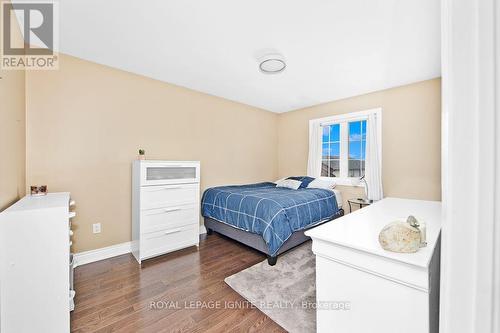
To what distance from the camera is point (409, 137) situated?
10.4 ft

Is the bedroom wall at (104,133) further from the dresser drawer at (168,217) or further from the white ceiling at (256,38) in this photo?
the dresser drawer at (168,217)

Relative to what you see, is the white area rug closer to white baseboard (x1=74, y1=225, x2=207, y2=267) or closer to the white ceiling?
white baseboard (x1=74, y1=225, x2=207, y2=267)

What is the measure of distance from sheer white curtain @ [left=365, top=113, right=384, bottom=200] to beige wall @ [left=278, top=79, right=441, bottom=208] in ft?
0.33

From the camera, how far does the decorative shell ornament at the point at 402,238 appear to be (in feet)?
2.81

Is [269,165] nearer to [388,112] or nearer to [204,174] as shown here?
[204,174]

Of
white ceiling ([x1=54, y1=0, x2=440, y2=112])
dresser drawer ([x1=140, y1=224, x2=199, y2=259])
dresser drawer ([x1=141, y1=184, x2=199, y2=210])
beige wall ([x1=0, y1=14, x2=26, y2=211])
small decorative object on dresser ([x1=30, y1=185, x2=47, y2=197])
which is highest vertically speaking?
white ceiling ([x1=54, y1=0, x2=440, y2=112])

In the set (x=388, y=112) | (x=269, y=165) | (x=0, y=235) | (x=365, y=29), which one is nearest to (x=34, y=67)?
(x=0, y=235)

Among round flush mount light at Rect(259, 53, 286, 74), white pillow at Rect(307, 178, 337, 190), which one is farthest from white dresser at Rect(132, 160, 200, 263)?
white pillow at Rect(307, 178, 337, 190)

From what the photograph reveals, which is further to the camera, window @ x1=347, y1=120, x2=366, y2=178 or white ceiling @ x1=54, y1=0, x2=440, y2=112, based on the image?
window @ x1=347, y1=120, x2=366, y2=178

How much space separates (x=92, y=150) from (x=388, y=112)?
4.25m

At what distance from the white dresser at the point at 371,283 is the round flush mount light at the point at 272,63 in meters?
1.97

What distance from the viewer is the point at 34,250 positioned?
4.37 ft

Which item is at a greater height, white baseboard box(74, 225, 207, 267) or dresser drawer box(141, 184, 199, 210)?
dresser drawer box(141, 184, 199, 210)

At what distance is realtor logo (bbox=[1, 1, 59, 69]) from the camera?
1.66 meters
